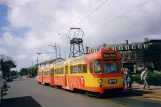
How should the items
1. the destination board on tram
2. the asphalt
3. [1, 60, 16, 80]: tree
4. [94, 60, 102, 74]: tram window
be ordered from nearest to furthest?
the asphalt
[94, 60, 102, 74]: tram window
the destination board on tram
[1, 60, 16, 80]: tree

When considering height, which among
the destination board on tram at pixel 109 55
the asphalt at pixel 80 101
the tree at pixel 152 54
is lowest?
the asphalt at pixel 80 101

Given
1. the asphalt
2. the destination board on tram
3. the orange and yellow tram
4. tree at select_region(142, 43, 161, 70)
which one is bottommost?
the asphalt

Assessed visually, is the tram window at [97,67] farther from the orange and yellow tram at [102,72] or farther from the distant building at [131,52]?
the distant building at [131,52]

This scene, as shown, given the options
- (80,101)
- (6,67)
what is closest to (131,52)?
(6,67)

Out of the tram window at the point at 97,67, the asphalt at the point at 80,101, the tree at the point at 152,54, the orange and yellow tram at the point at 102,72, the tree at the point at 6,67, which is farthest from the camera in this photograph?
the tree at the point at 152,54

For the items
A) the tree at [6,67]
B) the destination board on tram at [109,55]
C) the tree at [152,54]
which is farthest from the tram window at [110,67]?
the tree at [152,54]

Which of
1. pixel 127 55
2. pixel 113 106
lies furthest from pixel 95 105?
pixel 127 55

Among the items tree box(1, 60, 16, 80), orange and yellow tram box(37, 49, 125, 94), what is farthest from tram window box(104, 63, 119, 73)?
tree box(1, 60, 16, 80)

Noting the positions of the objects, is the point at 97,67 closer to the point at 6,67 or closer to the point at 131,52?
the point at 6,67

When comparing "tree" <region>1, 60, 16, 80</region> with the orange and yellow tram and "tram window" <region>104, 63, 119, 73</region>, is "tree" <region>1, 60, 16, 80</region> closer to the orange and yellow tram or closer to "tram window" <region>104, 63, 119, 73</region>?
the orange and yellow tram

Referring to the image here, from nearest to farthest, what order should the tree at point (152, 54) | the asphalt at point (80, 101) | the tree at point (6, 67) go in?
1. the asphalt at point (80, 101)
2. the tree at point (6, 67)
3. the tree at point (152, 54)

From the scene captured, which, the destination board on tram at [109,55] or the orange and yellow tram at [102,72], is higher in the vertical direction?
the destination board on tram at [109,55]

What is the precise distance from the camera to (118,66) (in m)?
21.0

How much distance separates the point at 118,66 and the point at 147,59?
78.3 meters
